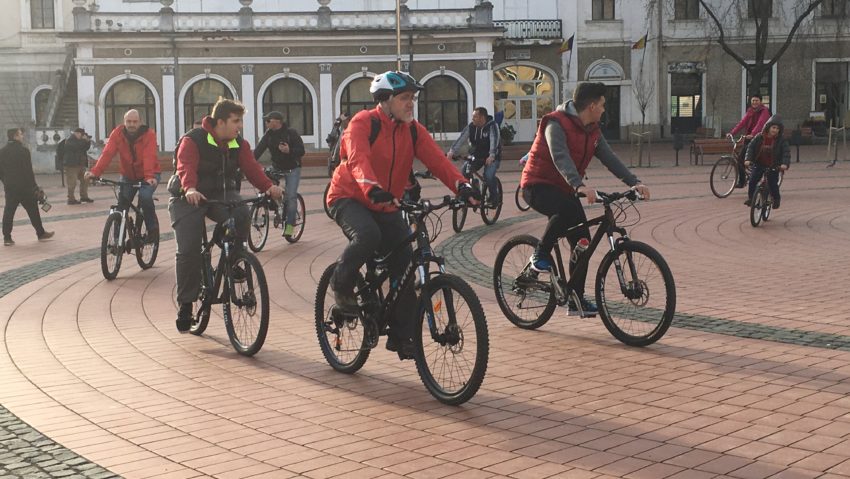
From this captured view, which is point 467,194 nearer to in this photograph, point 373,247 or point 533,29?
point 373,247

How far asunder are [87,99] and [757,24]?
26.7 meters

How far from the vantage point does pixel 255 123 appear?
1960 inches

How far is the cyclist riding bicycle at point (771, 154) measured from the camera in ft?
53.9

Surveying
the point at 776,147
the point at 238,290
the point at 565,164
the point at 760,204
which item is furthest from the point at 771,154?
the point at 238,290

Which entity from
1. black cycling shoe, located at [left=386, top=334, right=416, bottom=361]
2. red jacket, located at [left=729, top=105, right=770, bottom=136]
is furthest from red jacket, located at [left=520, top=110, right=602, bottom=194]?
red jacket, located at [left=729, top=105, right=770, bottom=136]

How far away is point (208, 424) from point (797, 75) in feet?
167

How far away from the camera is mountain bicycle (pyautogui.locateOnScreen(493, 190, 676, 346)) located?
7758 mm

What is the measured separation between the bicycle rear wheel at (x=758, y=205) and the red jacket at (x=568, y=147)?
7711 mm

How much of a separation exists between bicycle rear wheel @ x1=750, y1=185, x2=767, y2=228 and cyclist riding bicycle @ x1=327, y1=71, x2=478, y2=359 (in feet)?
31.5

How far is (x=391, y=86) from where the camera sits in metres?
6.79

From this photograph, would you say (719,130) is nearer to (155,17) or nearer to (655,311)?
(155,17)

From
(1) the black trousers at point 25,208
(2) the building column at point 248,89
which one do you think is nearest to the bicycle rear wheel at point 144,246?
(1) the black trousers at point 25,208

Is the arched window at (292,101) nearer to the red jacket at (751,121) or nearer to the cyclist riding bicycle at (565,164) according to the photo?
the red jacket at (751,121)

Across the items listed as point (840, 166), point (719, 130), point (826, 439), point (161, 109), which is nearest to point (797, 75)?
point (719, 130)
